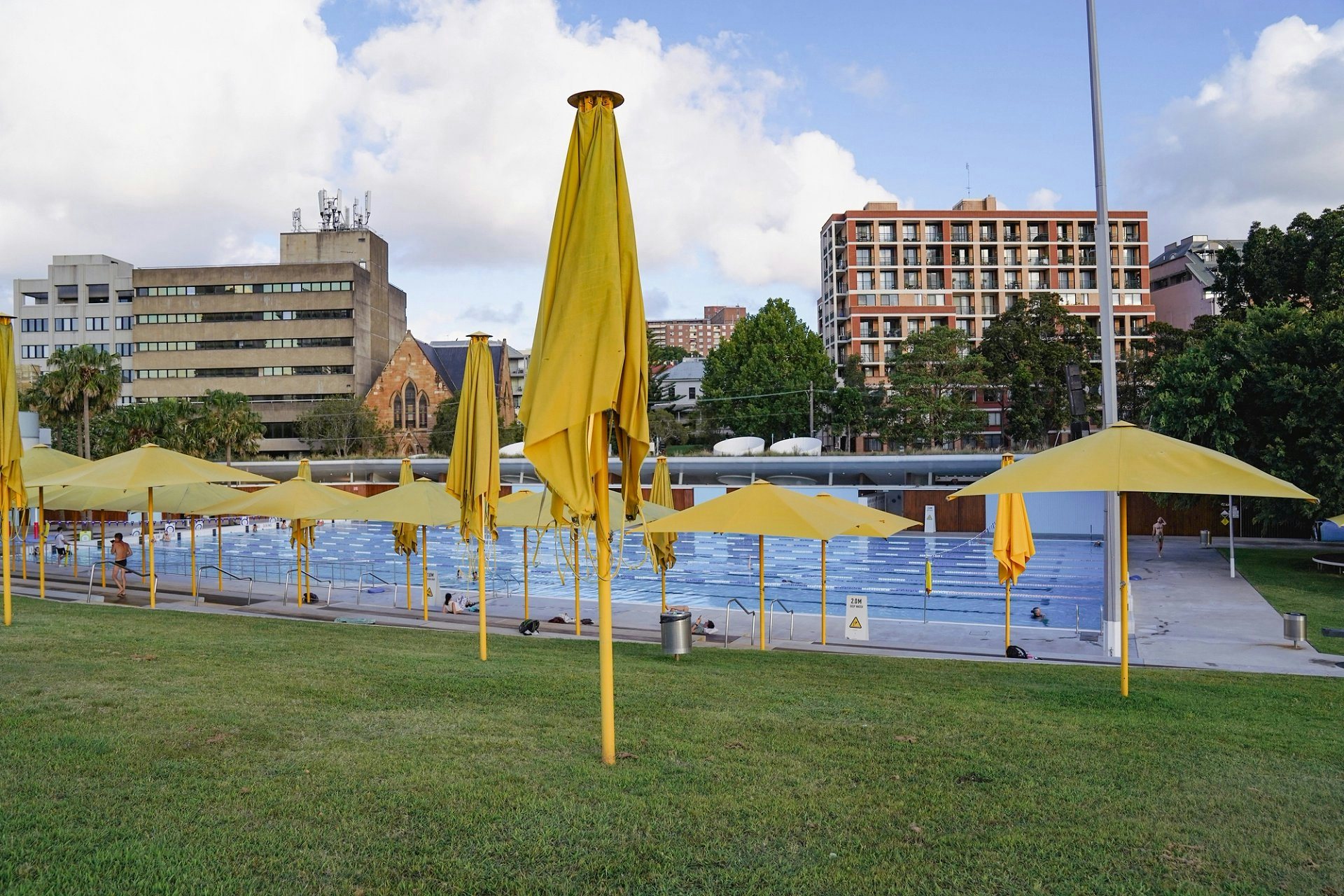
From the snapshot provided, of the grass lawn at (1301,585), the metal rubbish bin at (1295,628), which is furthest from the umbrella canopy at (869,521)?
the grass lawn at (1301,585)

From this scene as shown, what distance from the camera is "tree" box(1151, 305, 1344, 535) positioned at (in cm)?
2562

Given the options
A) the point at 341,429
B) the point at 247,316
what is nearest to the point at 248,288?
the point at 247,316

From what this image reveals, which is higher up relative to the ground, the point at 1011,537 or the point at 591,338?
the point at 591,338

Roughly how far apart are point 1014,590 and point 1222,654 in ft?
40.7

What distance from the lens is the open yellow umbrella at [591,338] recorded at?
5582mm

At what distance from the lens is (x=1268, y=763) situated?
6328mm

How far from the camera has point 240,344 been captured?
91.4 metres

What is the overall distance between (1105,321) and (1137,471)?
7724 millimetres

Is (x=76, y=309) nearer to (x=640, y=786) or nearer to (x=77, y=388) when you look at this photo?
(x=77, y=388)

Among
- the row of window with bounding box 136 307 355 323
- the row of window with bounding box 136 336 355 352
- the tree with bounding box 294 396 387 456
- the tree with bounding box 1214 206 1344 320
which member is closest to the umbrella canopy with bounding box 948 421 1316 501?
the tree with bounding box 1214 206 1344 320

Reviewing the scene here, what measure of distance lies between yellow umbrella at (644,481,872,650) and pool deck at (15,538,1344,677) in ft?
7.75

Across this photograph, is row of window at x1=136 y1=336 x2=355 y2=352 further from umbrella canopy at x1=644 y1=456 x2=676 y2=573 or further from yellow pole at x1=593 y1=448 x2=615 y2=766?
yellow pole at x1=593 y1=448 x2=615 y2=766

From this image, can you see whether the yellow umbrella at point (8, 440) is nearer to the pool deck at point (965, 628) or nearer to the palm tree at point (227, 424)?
the pool deck at point (965, 628)

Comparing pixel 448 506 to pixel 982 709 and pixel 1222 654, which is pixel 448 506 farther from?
pixel 1222 654
